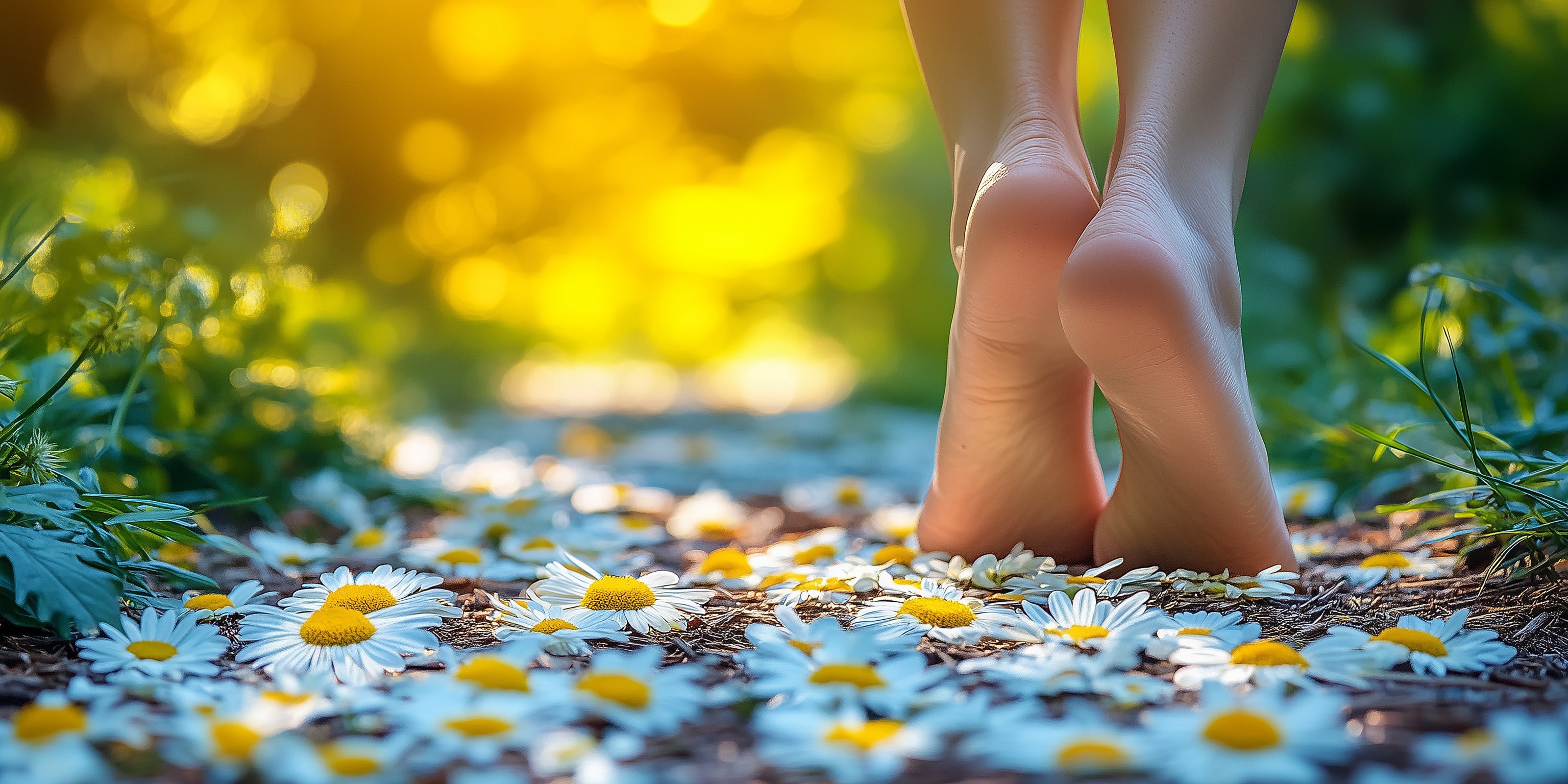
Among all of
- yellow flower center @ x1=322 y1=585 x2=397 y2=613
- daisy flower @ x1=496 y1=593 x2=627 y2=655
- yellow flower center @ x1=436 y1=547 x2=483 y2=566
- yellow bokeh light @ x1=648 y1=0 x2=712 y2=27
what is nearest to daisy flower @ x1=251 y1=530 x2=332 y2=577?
yellow flower center @ x1=436 y1=547 x2=483 y2=566

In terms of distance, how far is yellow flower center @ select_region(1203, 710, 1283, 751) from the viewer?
532mm

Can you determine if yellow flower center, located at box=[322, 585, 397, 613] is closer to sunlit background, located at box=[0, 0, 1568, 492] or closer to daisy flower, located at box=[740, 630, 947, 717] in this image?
daisy flower, located at box=[740, 630, 947, 717]

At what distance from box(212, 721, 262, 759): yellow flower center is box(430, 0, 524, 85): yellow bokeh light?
5.50 m

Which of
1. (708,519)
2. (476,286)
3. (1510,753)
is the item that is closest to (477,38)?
(476,286)

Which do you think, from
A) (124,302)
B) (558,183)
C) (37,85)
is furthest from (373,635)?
(558,183)

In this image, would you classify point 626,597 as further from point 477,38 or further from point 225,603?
point 477,38

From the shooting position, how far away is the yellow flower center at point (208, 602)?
884mm

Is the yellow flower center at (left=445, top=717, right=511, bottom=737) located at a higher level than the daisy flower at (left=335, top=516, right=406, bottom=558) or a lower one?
lower

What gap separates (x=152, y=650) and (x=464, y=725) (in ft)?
1.10

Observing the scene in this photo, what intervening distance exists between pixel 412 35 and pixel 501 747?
5.57 meters

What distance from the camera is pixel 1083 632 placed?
0.79m

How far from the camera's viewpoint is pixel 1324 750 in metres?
0.53

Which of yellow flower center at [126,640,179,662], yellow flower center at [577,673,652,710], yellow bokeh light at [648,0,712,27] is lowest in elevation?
yellow flower center at [577,673,652,710]

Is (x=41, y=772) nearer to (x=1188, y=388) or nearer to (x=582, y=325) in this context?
(x=1188, y=388)
